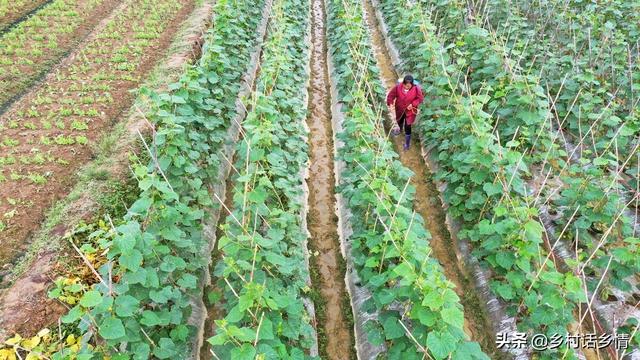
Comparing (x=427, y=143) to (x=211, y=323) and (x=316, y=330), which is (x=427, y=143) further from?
(x=211, y=323)

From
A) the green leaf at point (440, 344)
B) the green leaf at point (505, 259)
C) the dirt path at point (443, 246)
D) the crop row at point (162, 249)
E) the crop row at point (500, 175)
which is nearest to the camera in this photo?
the green leaf at point (440, 344)

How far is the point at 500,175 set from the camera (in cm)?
589

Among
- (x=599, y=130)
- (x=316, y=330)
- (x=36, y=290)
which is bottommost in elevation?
(x=316, y=330)

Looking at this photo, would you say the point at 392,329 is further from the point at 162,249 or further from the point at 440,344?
the point at 162,249

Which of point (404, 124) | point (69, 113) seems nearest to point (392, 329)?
point (404, 124)

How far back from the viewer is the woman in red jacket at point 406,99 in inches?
307

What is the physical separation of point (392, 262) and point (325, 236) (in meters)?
2.00

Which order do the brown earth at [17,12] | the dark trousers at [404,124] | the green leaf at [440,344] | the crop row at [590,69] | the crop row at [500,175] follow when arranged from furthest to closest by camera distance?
the brown earth at [17,12] → the dark trousers at [404,124] → the crop row at [590,69] → the crop row at [500,175] → the green leaf at [440,344]

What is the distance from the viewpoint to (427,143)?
8164mm

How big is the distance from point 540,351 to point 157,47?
11240 millimetres

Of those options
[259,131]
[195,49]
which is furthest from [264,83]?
[195,49]

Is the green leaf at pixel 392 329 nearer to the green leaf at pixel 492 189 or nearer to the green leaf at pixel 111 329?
the green leaf at pixel 492 189

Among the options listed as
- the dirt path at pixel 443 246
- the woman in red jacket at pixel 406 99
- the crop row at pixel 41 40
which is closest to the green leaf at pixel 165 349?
the dirt path at pixel 443 246

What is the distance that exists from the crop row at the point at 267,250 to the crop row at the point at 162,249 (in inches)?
17.6
